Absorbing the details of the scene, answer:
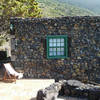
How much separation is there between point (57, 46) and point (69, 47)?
0.64 m

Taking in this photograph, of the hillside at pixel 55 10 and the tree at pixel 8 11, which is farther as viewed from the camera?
the hillside at pixel 55 10

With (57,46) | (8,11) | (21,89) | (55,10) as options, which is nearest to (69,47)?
(57,46)

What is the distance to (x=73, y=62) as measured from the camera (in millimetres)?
10367

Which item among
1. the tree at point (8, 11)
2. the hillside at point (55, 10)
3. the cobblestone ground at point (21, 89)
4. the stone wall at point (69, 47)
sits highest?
the hillside at point (55, 10)

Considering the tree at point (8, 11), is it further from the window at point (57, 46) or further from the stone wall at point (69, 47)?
the window at point (57, 46)

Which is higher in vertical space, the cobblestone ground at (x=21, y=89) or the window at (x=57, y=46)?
the window at (x=57, y=46)

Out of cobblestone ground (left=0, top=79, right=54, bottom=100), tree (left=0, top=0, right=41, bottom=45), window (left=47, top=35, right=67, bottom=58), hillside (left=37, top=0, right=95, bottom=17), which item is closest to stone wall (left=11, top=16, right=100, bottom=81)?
window (left=47, top=35, right=67, bottom=58)

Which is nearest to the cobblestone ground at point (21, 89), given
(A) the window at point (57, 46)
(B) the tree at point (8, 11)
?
(A) the window at point (57, 46)

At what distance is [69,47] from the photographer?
1028cm

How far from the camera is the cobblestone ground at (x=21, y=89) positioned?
23.7ft

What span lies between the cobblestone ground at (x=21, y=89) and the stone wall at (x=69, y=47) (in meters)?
0.87

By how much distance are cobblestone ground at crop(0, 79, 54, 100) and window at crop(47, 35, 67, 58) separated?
1.44 metres

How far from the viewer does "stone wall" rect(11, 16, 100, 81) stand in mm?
10109

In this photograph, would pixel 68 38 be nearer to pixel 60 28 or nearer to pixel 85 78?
pixel 60 28
